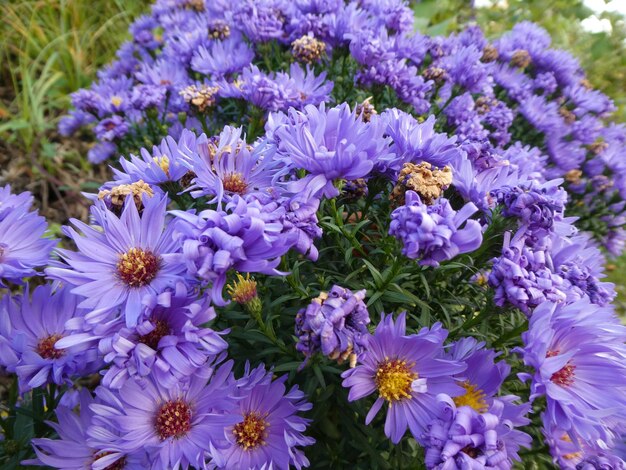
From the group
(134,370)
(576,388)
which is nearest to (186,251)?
(134,370)

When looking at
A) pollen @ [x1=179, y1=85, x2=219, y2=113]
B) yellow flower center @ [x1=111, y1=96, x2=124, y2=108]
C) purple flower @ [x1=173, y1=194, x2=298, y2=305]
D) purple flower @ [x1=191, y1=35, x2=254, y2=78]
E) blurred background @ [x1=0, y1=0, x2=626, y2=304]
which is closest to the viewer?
purple flower @ [x1=173, y1=194, x2=298, y2=305]

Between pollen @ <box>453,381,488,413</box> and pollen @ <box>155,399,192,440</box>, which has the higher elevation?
pollen @ <box>453,381,488,413</box>

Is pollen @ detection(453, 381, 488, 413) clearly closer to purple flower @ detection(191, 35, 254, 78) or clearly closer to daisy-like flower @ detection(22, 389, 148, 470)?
daisy-like flower @ detection(22, 389, 148, 470)

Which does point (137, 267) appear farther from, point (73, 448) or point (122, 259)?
point (73, 448)

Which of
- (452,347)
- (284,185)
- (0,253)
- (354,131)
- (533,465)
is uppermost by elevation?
(354,131)

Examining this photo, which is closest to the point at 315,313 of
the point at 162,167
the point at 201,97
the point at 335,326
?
the point at 335,326

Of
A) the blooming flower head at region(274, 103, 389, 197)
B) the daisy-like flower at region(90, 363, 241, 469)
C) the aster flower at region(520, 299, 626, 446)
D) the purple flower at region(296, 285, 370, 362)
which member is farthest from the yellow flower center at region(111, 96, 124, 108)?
the aster flower at region(520, 299, 626, 446)

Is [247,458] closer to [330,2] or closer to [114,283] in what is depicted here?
[114,283]
